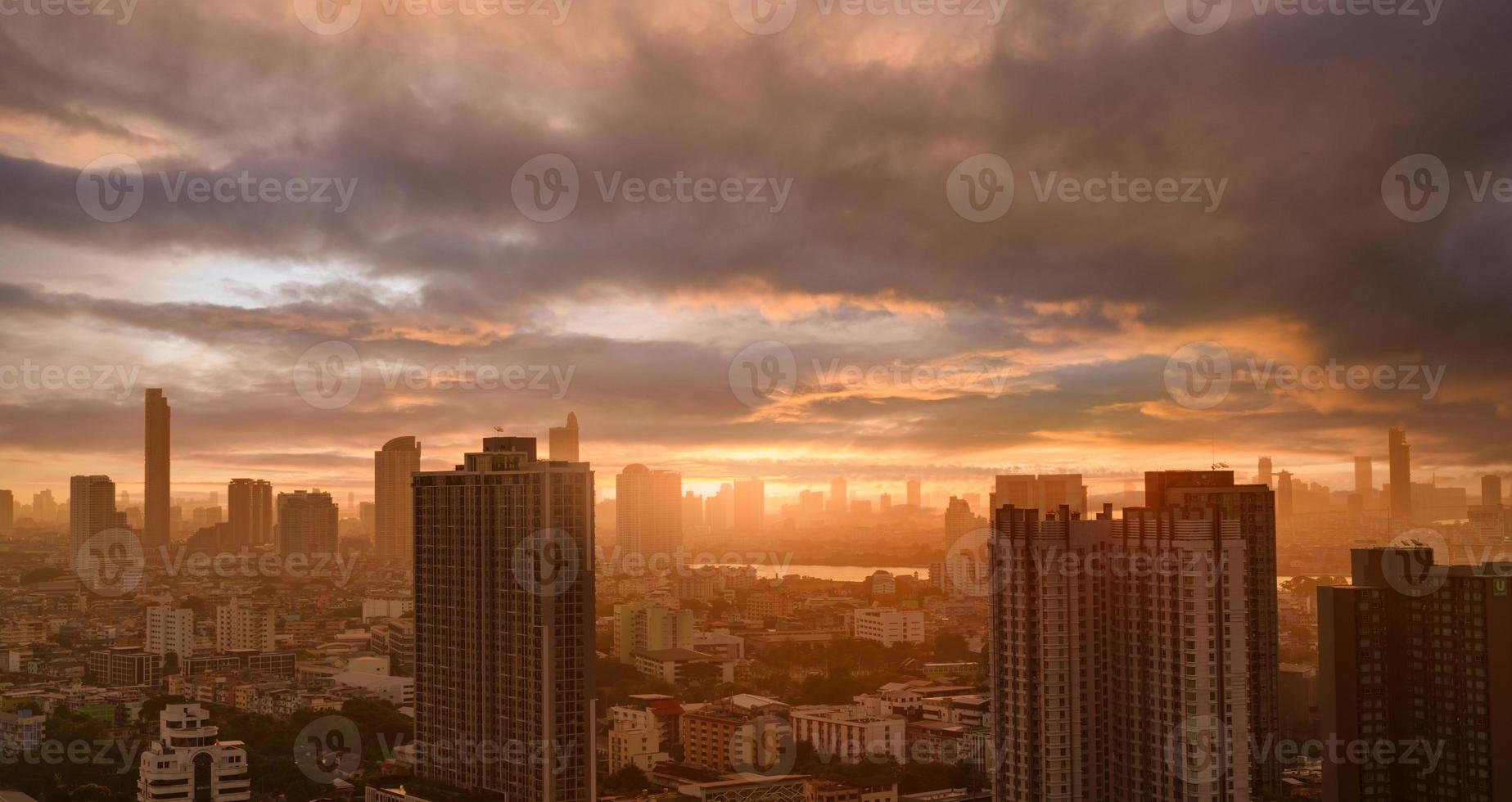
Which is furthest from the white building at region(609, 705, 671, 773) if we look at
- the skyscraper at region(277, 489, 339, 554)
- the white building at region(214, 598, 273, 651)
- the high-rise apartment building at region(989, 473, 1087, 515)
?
the skyscraper at region(277, 489, 339, 554)

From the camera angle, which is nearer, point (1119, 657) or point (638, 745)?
point (1119, 657)

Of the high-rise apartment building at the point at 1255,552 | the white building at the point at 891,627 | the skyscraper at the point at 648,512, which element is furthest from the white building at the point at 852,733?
the skyscraper at the point at 648,512

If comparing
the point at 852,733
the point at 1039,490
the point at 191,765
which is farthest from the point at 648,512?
the point at 191,765

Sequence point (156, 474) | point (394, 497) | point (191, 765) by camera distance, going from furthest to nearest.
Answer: point (394, 497) < point (156, 474) < point (191, 765)

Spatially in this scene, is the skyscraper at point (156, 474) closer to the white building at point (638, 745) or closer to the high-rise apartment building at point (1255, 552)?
the white building at point (638, 745)

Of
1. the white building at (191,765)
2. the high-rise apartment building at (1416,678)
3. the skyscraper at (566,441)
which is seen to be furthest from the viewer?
the skyscraper at (566,441)

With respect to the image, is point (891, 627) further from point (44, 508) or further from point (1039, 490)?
point (44, 508)
